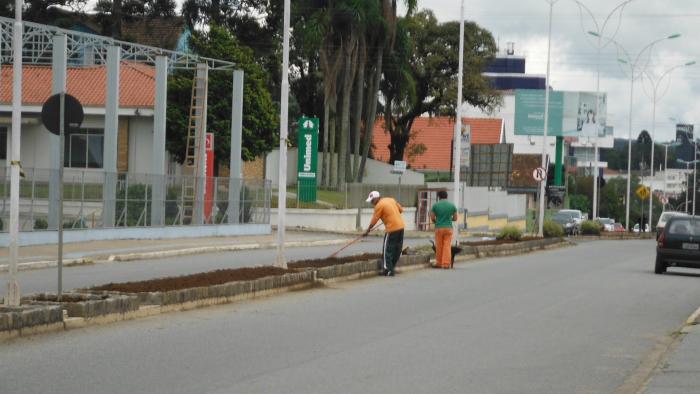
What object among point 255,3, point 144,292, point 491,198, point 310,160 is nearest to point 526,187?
point 491,198

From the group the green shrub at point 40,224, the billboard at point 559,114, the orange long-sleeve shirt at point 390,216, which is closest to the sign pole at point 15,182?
the orange long-sleeve shirt at point 390,216

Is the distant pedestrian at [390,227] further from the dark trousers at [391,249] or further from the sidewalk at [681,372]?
the sidewalk at [681,372]

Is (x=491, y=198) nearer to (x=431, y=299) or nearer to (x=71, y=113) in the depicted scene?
(x=431, y=299)

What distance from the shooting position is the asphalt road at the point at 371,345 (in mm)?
10094

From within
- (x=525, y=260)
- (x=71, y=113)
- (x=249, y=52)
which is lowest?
(x=525, y=260)

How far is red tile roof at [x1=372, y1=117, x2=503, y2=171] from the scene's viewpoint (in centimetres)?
8988

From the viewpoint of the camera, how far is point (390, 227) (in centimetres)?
2305

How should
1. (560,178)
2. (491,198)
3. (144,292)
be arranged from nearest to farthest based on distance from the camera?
1. (144,292)
2. (491,198)
3. (560,178)

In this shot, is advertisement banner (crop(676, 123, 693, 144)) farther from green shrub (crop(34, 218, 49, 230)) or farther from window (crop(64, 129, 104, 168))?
green shrub (crop(34, 218, 49, 230))

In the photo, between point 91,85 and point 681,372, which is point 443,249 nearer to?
point 681,372

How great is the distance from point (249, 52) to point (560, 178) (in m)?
36.1

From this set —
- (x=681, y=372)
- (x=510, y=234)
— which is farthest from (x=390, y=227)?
(x=510, y=234)

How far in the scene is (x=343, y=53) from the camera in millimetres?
54625

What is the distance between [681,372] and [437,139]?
3198 inches
